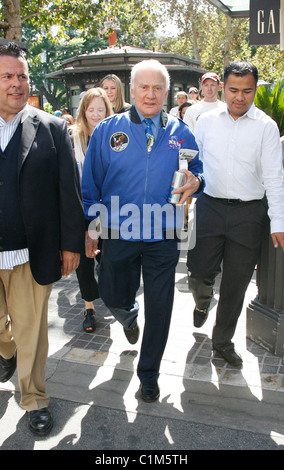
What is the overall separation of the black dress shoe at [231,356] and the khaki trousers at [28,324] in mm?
1429

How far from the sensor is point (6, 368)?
334cm

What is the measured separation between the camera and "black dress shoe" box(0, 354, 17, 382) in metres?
3.33

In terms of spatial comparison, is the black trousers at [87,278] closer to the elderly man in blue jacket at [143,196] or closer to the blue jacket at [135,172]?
the elderly man in blue jacket at [143,196]

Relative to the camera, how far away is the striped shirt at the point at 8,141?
9.01 feet

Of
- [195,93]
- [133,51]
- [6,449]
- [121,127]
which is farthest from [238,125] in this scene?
[133,51]

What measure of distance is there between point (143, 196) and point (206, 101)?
15.4ft

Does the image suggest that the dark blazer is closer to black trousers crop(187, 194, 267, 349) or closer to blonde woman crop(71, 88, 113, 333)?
black trousers crop(187, 194, 267, 349)

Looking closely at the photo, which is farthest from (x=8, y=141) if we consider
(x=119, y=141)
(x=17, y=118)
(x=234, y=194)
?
(x=234, y=194)

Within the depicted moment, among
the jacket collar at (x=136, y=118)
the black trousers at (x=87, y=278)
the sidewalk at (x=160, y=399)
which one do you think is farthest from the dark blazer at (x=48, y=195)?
the black trousers at (x=87, y=278)

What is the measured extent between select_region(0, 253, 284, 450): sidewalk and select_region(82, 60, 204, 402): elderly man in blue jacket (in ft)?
0.83

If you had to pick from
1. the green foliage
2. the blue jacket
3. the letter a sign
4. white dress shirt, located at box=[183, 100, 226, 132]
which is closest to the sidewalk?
the blue jacket

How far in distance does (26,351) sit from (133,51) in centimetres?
1797

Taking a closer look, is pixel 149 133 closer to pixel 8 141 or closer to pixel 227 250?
pixel 8 141
